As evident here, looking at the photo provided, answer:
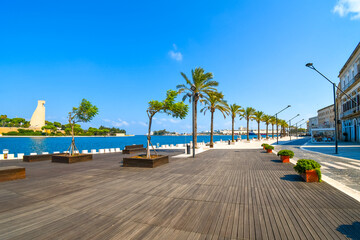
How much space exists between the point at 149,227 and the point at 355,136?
51.0 m

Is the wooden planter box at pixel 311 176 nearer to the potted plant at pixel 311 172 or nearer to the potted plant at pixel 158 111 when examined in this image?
the potted plant at pixel 311 172

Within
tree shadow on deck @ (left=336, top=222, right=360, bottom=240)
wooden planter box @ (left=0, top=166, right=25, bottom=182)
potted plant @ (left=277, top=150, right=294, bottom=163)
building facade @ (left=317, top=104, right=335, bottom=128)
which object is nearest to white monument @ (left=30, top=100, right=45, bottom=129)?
wooden planter box @ (left=0, top=166, right=25, bottom=182)

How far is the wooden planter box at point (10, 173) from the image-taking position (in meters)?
9.21

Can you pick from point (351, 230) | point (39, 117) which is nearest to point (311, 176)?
point (351, 230)

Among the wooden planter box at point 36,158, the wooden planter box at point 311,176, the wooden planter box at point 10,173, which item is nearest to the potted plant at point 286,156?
the wooden planter box at point 311,176

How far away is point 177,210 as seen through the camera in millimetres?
5402

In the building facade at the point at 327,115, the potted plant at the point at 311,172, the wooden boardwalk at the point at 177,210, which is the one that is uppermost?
the building facade at the point at 327,115

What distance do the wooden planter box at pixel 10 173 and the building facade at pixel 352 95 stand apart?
138 ft

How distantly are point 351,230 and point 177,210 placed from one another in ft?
Result: 13.9

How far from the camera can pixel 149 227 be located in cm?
438

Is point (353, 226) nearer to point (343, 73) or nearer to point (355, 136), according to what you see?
point (355, 136)

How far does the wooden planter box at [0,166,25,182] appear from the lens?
363 inches

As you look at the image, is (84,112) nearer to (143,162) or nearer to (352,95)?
(143,162)

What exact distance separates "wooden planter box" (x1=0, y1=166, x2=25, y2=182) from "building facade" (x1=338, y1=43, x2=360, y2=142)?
→ 4196 cm
